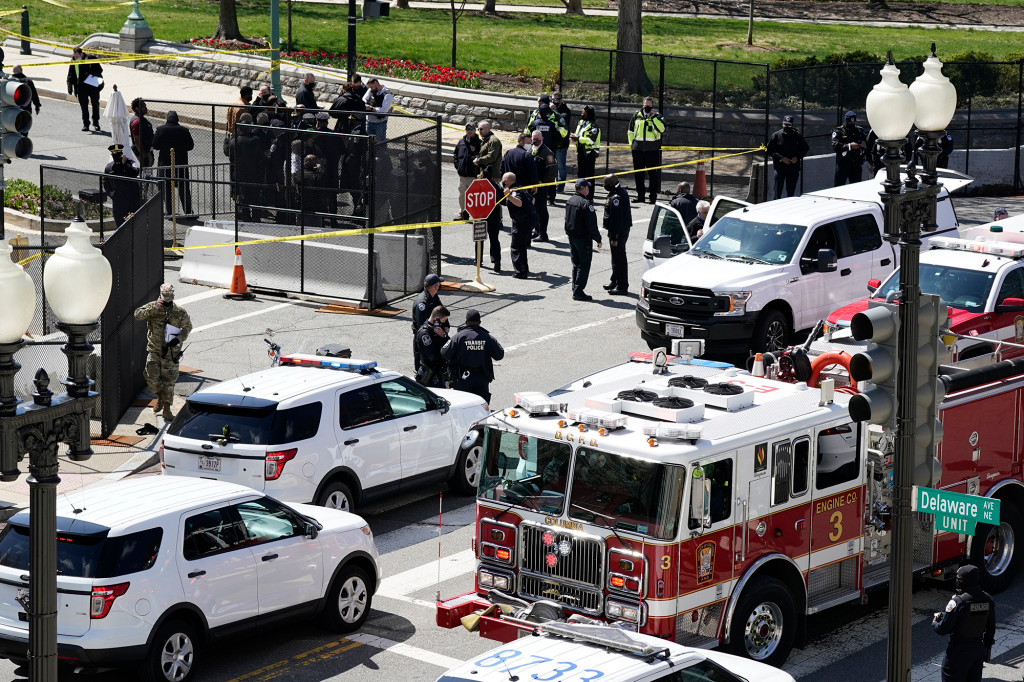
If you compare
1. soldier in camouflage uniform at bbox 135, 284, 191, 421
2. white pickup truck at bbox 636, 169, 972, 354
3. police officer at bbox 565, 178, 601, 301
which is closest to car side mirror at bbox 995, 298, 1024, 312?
white pickup truck at bbox 636, 169, 972, 354

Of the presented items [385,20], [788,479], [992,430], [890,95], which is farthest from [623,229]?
[385,20]

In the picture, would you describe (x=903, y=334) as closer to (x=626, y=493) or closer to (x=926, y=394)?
(x=926, y=394)

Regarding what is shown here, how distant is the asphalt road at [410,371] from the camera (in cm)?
1271

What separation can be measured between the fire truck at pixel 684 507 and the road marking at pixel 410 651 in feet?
1.88

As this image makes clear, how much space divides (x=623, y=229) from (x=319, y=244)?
4789 millimetres

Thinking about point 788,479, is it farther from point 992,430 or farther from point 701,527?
point 992,430

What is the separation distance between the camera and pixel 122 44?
40.5 m

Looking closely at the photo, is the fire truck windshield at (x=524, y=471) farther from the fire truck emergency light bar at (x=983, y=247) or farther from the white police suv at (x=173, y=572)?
the fire truck emergency light bar at (x=983, y=247)

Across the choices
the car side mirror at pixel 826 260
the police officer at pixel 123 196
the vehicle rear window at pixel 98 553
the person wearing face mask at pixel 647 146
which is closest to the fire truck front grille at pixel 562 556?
the vehicle rear window at pixel 98 553

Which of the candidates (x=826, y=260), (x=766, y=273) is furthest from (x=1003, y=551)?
(x=826, y=260)

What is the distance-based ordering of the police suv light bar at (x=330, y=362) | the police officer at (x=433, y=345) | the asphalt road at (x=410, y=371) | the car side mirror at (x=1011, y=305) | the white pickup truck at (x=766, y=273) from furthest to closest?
the white pickup truck at (x=766, y=273)
the car side mirror at (x=1011, y=305)
the police officer at (x=433, y=345)
the police suv light bar at (x=330, y=362)
the asphalt road at (x=410, y=371)

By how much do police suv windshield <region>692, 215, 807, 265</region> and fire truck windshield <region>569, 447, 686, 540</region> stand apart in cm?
946

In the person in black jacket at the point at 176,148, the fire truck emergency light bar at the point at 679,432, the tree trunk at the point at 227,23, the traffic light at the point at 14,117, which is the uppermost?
the tree trunk at the point at 227,23

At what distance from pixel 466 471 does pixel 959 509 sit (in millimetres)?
7283
